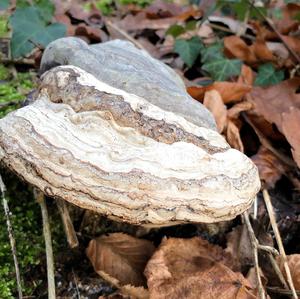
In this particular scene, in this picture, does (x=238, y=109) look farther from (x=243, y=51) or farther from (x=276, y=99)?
(x=243, y=51)

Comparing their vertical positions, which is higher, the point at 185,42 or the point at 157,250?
the point at 185,42

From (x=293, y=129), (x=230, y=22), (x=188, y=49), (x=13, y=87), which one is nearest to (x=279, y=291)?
(x=293, y=129)

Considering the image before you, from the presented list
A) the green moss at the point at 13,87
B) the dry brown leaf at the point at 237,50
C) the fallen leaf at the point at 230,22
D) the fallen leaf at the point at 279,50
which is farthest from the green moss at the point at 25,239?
the fallen leaf at the point at 230,22

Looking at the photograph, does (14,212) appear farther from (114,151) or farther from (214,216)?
(214,216)

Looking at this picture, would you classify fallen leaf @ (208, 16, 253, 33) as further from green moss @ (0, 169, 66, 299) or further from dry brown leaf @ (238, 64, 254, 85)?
green moss @ (0, 169, 66, 299)

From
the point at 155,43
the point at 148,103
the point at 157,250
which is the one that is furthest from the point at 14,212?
the point at 155,43
